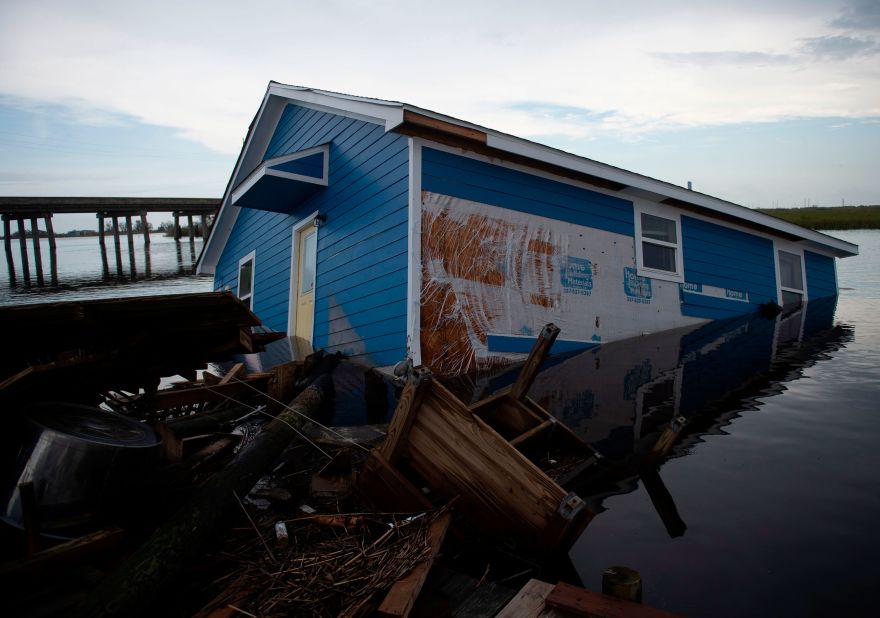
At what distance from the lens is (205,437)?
4.99m

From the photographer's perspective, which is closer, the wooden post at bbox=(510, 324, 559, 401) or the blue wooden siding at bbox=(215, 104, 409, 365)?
the wooden post at bbox=(510, 324, 559, 401)

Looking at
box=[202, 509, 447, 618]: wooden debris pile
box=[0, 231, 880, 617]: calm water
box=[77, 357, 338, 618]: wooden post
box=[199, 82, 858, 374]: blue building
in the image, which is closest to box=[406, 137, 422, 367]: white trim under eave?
box=[199, 82, 858, 374]: blue building

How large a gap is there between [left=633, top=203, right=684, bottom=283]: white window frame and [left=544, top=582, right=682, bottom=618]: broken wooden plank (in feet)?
29.8

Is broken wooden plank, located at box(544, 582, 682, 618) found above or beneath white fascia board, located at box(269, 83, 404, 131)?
beneath

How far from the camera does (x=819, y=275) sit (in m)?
16.5

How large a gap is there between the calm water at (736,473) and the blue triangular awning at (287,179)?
17.5 feet

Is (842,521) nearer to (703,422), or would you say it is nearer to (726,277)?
(703,422)

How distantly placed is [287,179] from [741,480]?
7979 millimetres

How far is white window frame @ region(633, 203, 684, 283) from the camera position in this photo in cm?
1081

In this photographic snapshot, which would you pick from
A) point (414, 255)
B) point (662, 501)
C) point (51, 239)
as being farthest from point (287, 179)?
point (51, 239)

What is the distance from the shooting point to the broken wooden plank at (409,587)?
7.63 ft

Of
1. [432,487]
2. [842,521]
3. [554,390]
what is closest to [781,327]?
[554,390]

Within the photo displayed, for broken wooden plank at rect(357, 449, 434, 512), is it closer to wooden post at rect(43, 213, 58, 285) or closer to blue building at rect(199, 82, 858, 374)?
blue building at rect(199, 82, 858, 374)

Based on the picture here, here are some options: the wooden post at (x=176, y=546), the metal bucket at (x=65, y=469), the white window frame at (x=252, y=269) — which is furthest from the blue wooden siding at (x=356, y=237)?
the metal bucket at (x=65, y=469)
